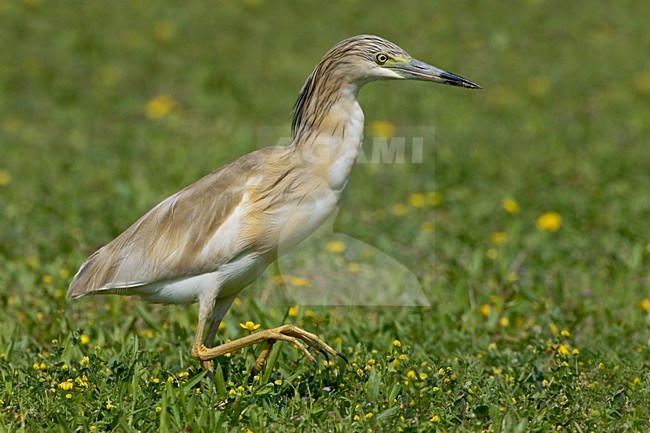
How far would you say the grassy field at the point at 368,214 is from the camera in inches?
162

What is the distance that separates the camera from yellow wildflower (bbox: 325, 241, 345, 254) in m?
6.73

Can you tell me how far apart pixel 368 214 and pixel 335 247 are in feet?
2.56

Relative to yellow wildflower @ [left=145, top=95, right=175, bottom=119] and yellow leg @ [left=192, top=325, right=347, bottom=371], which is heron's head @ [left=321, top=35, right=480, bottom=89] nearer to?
yellow leg @ [left=192, top=325, right=347, bottom=371]

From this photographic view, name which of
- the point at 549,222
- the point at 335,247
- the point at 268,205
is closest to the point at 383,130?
the point at 549,222

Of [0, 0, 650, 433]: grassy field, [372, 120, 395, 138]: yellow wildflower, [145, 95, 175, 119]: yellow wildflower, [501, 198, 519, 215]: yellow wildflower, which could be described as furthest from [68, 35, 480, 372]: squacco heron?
[145, 95, 175, 119]: yellow wildflower

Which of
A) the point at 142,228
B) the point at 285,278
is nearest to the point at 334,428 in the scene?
the point at 142,228

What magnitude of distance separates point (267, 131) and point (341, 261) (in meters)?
2.93

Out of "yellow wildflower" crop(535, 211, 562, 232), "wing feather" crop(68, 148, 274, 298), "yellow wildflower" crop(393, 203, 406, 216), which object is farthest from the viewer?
"yellow wildflower" crop(393, 203, 406, 216)

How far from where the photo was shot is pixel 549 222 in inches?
276

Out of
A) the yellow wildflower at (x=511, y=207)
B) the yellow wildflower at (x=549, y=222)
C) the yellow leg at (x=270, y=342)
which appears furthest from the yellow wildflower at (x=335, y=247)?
the yellow leg at (x=270, y=342)

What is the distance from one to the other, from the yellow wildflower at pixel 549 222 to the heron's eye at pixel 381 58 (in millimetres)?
2943

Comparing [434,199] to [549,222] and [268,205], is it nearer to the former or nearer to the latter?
[549,222]

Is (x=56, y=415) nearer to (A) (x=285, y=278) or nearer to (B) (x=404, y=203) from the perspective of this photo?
(A) (x=285, y=278)

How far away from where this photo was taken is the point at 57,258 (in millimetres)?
6234
